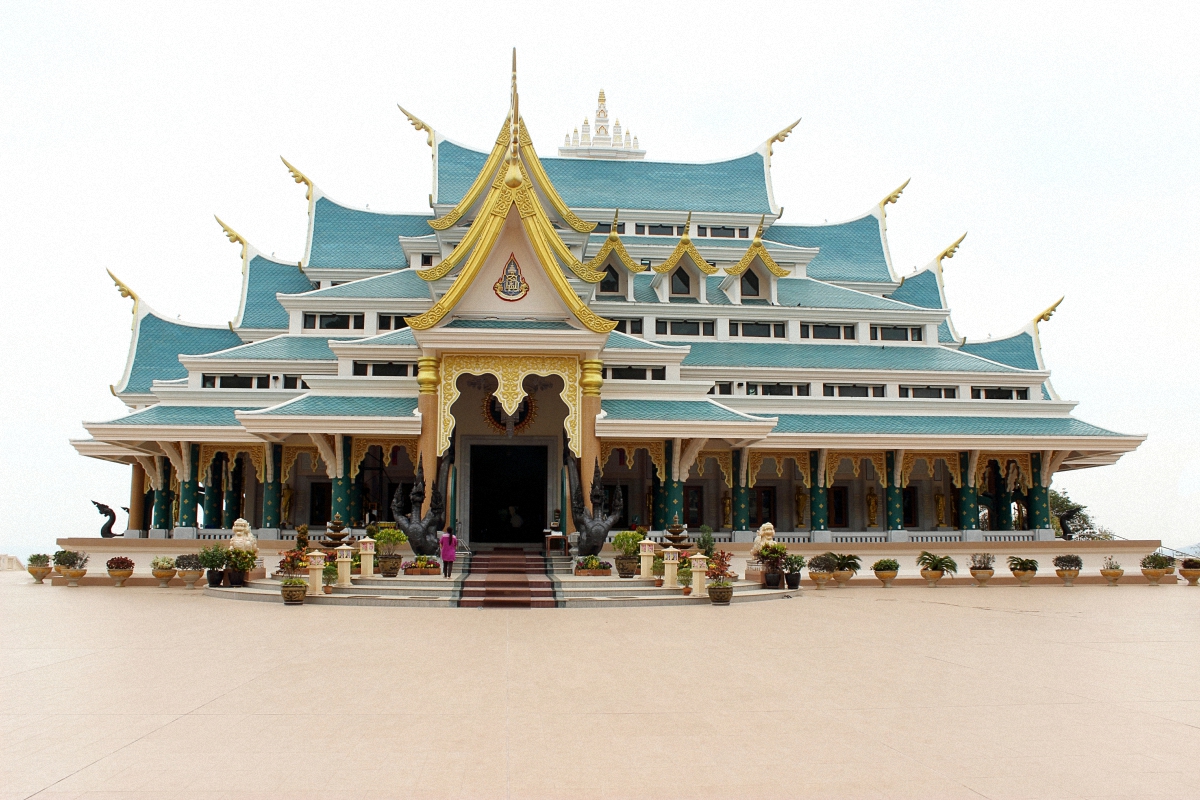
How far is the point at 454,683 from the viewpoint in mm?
8930

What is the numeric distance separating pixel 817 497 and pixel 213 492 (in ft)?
58.8

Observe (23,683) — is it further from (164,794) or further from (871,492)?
(871,492)

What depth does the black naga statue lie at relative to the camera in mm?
21438

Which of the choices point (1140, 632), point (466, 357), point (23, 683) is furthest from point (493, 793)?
point (466, 357)

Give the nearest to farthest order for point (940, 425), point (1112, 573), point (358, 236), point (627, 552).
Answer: point (627, 552) < point (1112, 573) < point (940, 425) < point (358, 236)

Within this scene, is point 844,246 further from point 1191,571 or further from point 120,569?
point 120,569

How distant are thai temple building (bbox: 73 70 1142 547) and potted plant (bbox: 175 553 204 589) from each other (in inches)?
114

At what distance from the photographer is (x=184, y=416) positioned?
25.9 meters

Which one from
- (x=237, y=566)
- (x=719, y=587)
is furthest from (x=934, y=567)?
(x=237, y=566)

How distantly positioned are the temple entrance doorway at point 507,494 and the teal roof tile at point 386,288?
17.9 ft

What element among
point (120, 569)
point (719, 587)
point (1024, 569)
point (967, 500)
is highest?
point (967, 500)

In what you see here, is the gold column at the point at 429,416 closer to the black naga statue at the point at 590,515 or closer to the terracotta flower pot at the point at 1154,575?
the black naga statue at the point at 590,515

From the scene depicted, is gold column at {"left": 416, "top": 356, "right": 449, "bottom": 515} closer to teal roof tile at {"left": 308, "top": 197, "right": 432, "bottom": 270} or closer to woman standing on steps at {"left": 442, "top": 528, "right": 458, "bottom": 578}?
woman standing on steps at {"left": 442, "top": 528, "right": 458, "bottom": 578}

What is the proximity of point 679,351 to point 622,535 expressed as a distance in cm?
680
